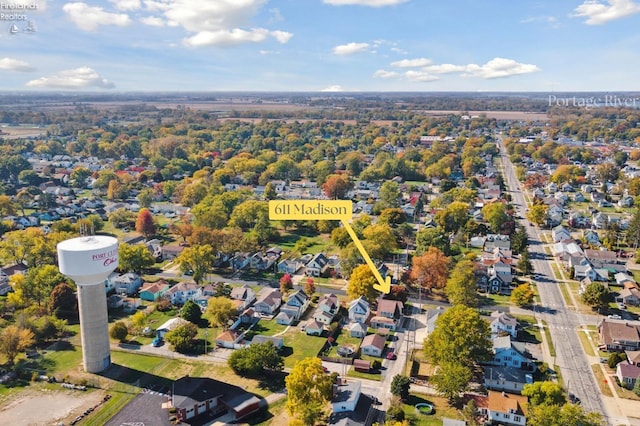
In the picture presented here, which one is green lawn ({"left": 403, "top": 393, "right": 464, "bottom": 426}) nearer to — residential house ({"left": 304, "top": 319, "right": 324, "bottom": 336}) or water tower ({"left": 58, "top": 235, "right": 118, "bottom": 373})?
residential house ({"left": 304, "top": 319, "right": 324, "bottom": 336})

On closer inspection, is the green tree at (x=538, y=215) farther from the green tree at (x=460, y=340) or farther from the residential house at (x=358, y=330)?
the green tree at (x=460, y=340)

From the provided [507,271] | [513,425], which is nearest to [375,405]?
[513,425]

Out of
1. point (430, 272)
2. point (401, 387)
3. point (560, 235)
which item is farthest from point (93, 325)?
point (560, 235)

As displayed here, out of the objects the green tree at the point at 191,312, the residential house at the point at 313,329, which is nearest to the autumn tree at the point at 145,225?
the green tree at the point at 191,312

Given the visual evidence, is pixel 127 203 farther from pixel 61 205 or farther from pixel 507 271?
pixel 507 271

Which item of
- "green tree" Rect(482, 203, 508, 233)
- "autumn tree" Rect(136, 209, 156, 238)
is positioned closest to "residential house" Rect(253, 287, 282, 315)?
"autumn tree" Rect(136, 209, 156, 238)
